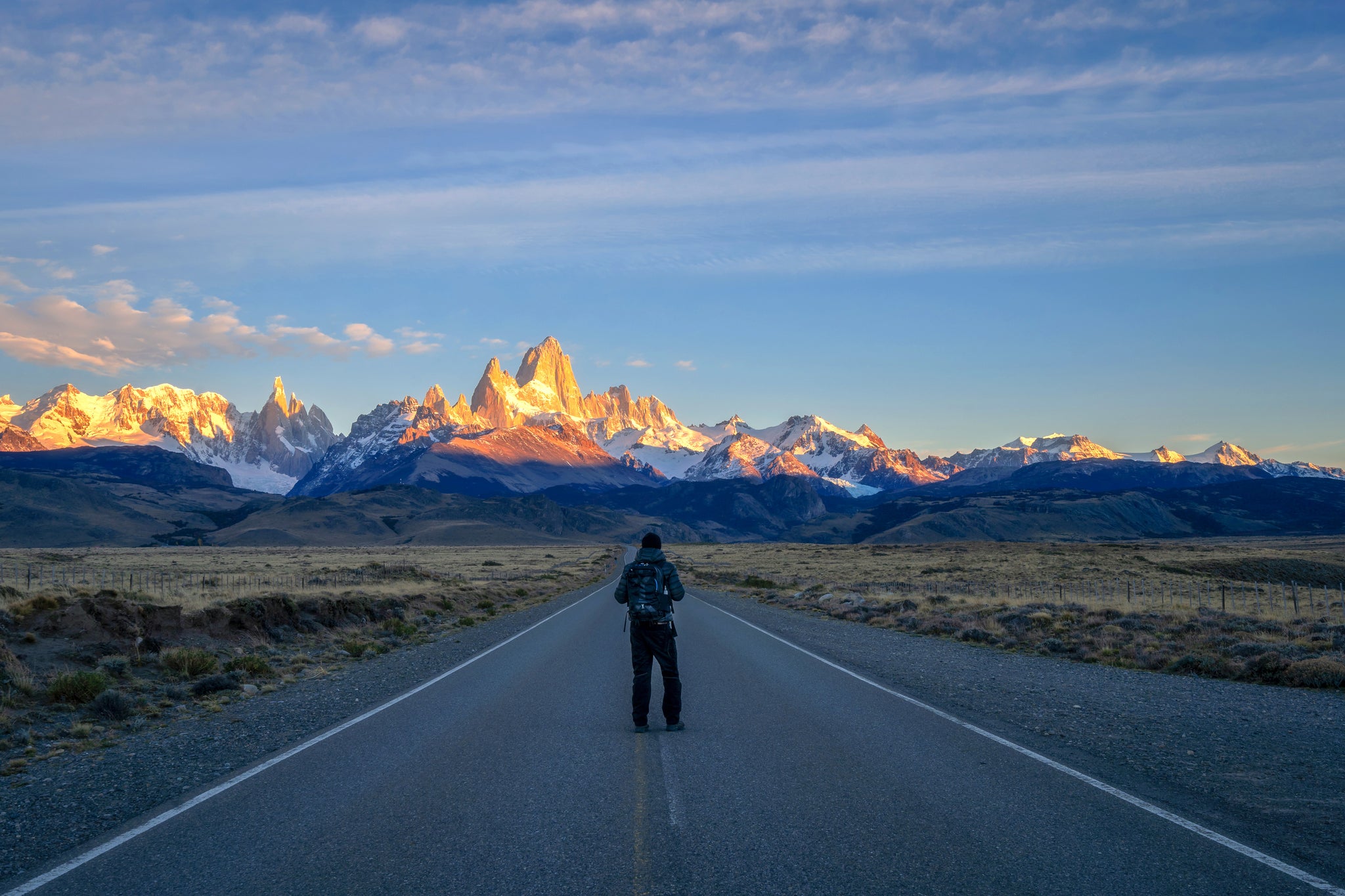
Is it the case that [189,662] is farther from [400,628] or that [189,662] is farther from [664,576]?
[664,576]

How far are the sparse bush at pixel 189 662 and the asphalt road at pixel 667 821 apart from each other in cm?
640

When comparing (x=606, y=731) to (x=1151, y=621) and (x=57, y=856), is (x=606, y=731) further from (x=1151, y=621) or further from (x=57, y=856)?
(x=1151, y=621)

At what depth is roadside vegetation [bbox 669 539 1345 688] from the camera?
1638 cm

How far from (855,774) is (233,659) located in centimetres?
1288

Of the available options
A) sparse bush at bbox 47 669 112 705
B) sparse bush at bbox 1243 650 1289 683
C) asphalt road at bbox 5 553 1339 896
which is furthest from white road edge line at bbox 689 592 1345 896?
sparse bush at bbox 47 669 112 705

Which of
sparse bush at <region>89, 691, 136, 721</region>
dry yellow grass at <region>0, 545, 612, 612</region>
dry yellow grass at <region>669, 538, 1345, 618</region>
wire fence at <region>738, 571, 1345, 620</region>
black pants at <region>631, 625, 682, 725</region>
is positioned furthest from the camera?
dry yellow grass at <region>669, 538, 1345, 618</region>

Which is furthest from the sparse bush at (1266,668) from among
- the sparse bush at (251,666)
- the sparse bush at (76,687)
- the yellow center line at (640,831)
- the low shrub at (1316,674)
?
the sparse bush at (76,687)

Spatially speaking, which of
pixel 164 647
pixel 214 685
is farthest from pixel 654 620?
pixel 164 647

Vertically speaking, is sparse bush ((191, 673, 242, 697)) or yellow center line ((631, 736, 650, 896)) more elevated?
yellow center line ((631, 736, 650, 896))

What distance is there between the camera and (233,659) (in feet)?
53.1

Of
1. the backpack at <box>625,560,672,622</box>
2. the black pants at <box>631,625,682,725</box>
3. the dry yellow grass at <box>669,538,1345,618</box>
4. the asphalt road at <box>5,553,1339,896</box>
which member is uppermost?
the backpack at <box>625,560,672,622</box>

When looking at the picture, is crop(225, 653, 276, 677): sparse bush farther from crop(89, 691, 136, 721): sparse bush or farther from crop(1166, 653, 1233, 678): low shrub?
crop(1166, 653, 1233, 678): low shrub

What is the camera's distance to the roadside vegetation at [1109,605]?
1638cm

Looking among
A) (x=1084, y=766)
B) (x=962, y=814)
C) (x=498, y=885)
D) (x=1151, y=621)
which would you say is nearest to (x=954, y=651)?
(x=1151, y=621)
